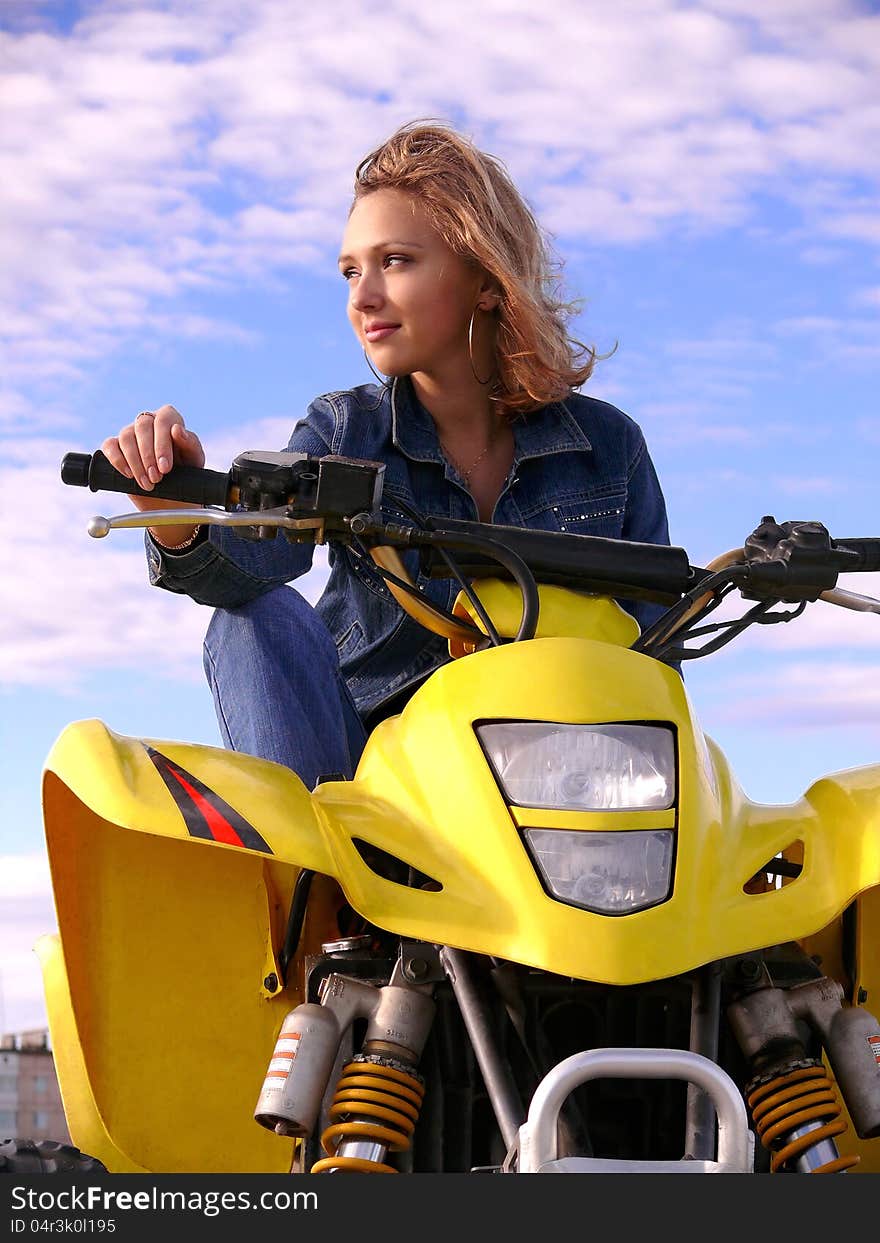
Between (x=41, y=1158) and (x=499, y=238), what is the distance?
2.47 m

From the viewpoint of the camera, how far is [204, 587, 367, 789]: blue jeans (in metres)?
3.21

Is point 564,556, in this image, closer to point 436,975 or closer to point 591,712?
point 591,712

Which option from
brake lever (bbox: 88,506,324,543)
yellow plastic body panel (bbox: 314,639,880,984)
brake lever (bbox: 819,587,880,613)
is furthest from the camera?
brake lever (bbox: 819,587,880,613)

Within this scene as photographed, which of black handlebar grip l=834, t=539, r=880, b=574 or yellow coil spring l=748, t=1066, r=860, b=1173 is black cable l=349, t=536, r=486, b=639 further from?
yellow coil spring l=748, t=1066, r=860, b=1173

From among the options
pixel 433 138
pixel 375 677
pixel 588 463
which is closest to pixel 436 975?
pixel 375 677

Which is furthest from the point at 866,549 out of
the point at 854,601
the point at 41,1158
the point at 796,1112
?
the point at 41,1158

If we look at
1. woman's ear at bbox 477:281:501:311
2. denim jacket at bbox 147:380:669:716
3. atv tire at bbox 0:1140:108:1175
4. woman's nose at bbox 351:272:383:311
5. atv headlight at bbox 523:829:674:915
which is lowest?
atv tire at bbox 0:1140:108:1175

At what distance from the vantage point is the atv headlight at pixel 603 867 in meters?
2.24

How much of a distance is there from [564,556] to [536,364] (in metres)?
1.17

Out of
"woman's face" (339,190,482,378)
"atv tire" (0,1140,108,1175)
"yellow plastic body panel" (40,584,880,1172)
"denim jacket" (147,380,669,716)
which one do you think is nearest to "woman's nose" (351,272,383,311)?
"woman's face" (339,190,482,378)

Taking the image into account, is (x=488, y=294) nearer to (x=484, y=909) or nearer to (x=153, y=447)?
(x=153, y=447)

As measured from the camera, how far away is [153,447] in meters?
2.78

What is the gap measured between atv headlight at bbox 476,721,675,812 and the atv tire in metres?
0.87

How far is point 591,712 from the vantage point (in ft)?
7.81
